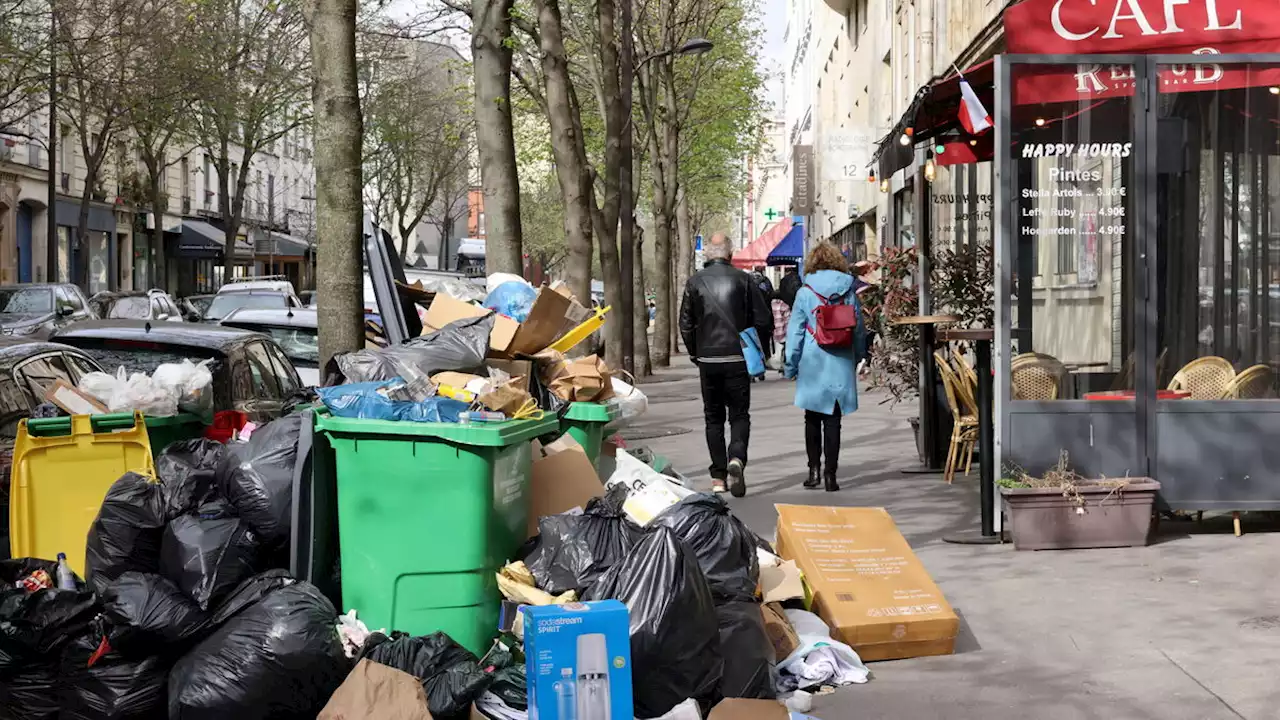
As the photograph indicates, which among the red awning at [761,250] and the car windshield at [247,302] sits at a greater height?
the red awning at [761,250]

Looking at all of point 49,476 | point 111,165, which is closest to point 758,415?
Result: point 49,476

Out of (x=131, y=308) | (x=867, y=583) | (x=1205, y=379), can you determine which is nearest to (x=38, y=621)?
(x=867, y=583)

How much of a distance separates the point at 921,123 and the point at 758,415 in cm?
754

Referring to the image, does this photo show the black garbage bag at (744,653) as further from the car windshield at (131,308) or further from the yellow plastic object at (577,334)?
the car windshield at (131,308)

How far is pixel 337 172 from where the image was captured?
26.0 feet

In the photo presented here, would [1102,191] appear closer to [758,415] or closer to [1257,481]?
[1257,481]

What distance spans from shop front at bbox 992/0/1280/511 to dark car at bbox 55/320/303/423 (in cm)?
460

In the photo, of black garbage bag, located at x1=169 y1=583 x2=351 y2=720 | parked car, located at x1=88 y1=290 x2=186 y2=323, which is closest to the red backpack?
black garbage bag, located at x1=169 y1=583 x2=351 y2=720

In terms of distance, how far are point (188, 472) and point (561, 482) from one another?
1.60 m

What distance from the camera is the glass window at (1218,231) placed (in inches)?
334

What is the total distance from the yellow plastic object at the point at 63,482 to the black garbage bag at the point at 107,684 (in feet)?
2.95

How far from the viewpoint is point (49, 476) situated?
19.6 feet

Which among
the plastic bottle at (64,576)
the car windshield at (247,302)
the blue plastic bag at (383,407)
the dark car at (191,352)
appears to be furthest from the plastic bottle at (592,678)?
the car windshield at (247,302)

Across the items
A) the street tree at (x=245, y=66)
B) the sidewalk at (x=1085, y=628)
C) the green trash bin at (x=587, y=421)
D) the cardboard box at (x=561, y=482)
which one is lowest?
the sidewalk at (x=1085, y=628)
